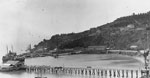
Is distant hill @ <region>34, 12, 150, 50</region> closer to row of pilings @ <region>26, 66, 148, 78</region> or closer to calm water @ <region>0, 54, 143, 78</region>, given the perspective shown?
calm water @ <region>0, 54, 143, 78</region>

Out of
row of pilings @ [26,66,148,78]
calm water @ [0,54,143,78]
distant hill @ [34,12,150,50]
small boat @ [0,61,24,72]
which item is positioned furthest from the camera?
distant hill @ [34,12,150,50]

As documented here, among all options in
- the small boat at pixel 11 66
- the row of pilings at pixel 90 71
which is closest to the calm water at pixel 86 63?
the row of pilings at pixel 90 71

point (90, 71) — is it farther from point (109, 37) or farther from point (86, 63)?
point (109, 37)

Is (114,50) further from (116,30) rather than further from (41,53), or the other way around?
(41,53)

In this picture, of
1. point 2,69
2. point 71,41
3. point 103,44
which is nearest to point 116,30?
point 103,44

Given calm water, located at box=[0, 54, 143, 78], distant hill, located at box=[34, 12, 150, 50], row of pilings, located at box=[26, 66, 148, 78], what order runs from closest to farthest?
row of pilings, located at box=[26, 66, 148, 78]
calm water, located at box=[0, 54, 143, 78]
distant hill, located at box=[34, 12, 150, 50]

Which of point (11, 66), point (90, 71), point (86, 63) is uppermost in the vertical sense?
point (11, 66)

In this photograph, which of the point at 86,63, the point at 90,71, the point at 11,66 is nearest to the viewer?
the point at 90,71

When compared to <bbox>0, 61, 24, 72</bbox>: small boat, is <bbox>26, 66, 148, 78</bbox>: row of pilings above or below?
below

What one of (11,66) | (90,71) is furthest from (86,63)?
(90,71)

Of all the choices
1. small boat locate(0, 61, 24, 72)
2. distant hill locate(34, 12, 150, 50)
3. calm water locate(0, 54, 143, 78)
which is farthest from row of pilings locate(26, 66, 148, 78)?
distant hill locate(34, 12, 150, 50)
